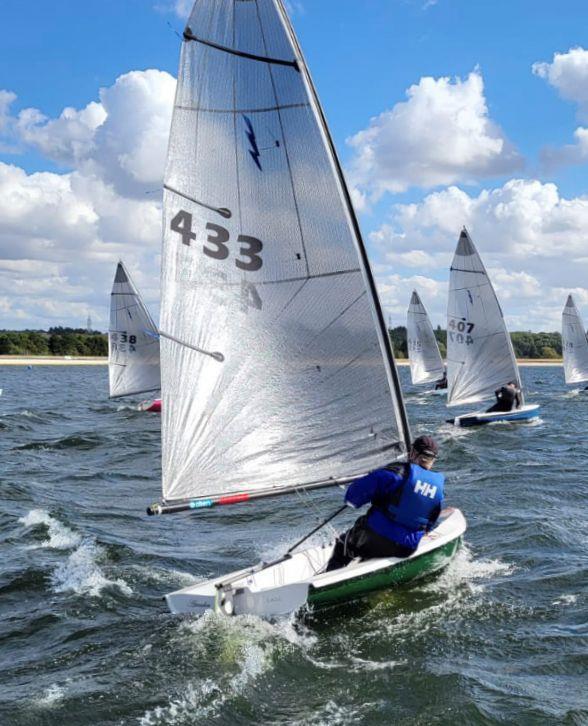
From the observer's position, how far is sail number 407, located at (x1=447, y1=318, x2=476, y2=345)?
2752 centimetres

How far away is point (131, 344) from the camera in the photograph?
32.1 meters

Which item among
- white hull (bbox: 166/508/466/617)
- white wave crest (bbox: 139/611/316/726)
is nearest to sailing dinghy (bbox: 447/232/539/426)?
white hull (bbox: 166/508/466/617)

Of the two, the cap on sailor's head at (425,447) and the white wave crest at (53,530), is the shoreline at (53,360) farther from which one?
the cap on sailor's head at (425,447)

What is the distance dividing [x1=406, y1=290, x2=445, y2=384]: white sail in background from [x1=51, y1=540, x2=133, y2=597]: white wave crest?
36.0 metres

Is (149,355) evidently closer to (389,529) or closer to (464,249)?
(464,249)

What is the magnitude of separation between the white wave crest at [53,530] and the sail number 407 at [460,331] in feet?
58.5

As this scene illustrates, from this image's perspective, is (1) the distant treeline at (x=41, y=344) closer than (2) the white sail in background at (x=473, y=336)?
No

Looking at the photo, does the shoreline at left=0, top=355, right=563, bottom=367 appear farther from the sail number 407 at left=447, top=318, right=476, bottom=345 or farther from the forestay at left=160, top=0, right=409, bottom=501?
the forestay at left=160, top=0, right=409, bottom=501

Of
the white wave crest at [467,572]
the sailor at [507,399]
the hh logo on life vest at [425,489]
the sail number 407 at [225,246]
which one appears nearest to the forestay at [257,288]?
the sail number 407 at [225,246]

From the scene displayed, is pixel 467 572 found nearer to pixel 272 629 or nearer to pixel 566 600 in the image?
pixel 566 600

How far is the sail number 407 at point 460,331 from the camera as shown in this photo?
90.3ft

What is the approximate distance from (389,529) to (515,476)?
9146 mm

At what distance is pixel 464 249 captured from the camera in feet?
88.4

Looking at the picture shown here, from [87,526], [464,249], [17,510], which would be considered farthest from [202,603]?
[464,249]
